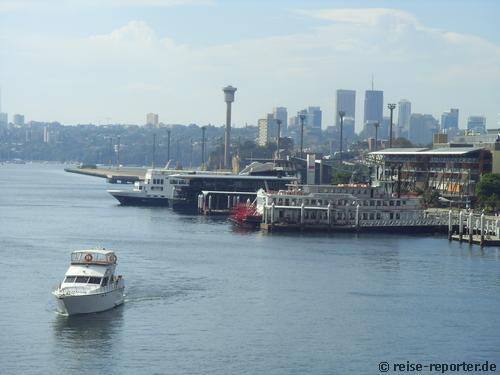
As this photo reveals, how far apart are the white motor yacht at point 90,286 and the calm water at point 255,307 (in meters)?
0.56

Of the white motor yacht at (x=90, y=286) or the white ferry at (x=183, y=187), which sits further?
the white ferry at (x=183, y=187)

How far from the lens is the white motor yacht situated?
129 ft

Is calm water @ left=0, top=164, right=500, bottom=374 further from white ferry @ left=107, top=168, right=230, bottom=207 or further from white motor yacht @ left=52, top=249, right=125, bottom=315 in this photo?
white ferry @ left=107, top=168, right=230, bottom=207

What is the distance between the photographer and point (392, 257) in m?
58.0

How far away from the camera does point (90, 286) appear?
1585 inches

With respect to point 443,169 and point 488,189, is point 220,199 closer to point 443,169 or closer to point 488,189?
point 443,169

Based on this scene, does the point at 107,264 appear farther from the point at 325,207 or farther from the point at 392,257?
the point at 325,207

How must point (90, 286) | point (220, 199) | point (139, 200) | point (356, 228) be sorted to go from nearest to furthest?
point (90, 286)
point (356, 228)
point (220, 199)
point (139, 200)

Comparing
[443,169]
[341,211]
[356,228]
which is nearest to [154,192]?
[443,169]

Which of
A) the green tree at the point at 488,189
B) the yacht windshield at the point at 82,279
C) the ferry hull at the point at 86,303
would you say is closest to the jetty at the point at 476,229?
the green tree at the point at 488,189

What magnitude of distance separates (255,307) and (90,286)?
5.62 m

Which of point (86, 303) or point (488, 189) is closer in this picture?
point (86, 303)

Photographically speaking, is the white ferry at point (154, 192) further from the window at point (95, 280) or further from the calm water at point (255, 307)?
the window at point (95, 280)

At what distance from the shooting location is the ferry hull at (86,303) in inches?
1538
